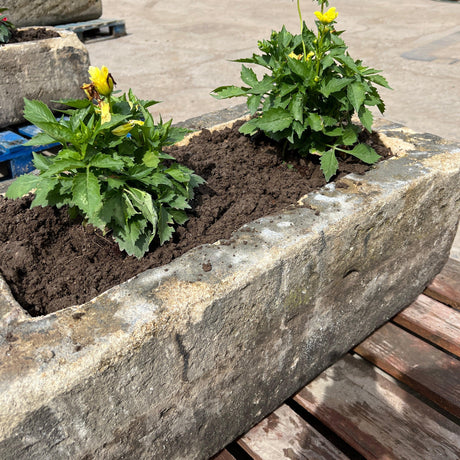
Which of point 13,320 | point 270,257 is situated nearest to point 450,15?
point 270,257

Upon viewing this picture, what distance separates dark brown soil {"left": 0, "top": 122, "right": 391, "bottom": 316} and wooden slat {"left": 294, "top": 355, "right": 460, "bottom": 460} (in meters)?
0.68

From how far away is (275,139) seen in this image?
200 centimetres

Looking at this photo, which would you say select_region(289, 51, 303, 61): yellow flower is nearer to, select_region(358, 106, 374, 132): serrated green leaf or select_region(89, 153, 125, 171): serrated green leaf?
select_region(358, 106, 374, 132): serrated green leaf

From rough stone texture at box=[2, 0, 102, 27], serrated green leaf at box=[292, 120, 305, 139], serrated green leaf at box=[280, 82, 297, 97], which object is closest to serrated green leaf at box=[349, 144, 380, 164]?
serrated green leaf at box=[292, 120, 305, 139]

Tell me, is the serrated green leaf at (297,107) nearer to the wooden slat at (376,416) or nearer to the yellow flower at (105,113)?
the yellow flower at (105,113)

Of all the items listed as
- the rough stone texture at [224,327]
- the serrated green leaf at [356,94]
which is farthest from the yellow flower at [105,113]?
the serrated green leaf at [356,94]

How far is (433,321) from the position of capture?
2.07 metres

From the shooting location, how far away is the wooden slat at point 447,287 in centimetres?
217

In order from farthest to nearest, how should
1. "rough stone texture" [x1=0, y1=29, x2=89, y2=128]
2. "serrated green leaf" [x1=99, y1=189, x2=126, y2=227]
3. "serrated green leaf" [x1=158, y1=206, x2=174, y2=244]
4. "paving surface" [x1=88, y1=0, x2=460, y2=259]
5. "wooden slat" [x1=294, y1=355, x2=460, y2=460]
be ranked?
"paving surface" [x1=88, y1=0, x2=460, y2=259] → "rough stone texture" [x1=0, y1=29, x2=89, y2=128] → "wooden slat" [x1=294, y1=355, x2=460, y2=460] → "serrated green leaf" [x1=158, y1=206, x2=174, y2=244] → "serrated green leaf" [x1=99, y1=189, x2=126, y2=227]

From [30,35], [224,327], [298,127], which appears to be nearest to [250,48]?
[30,35]

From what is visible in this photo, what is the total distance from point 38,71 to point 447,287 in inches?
105

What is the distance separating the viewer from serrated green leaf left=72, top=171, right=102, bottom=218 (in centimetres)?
130

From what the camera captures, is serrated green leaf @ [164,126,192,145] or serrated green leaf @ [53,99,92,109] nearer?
serrated green leaf @ [53,99,92,109]

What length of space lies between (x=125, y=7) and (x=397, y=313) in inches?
337
